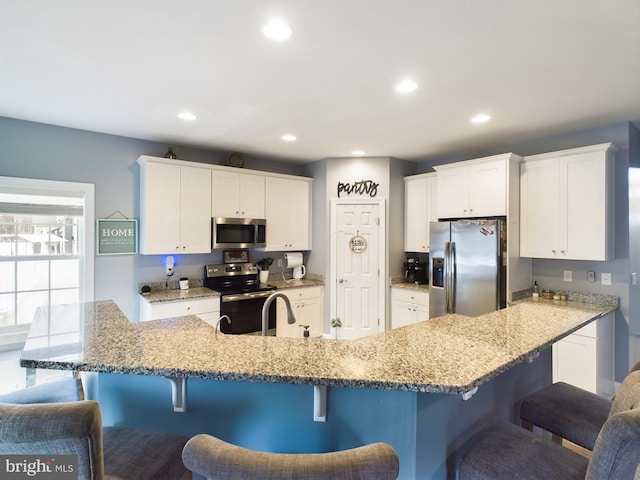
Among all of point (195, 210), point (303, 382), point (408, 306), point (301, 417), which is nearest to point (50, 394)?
point (301, 417)

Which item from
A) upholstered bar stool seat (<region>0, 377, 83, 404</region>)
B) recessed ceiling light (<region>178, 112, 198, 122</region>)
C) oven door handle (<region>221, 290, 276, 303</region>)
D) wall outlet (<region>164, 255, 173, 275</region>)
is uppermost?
recessed ceiling light (<region>178, 112, 198, 122</region>)

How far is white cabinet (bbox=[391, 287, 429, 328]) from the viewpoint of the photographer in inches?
162

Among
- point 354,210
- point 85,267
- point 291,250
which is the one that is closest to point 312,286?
point 291,250

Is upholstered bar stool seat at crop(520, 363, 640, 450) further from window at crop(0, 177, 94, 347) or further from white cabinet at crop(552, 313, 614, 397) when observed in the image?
window at crop(0, 177, 94, 347)

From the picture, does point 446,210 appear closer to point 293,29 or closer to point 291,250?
point 291,250

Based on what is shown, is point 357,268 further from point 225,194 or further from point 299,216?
point 225,194

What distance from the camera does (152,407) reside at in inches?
53.8

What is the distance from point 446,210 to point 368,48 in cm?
251

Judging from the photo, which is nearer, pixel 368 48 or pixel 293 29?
pixel 293 29

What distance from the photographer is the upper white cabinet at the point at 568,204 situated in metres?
3.03

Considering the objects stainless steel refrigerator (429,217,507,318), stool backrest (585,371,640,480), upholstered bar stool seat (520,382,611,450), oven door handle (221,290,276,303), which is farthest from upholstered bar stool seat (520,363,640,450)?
oven door handle (221,290,276,303)

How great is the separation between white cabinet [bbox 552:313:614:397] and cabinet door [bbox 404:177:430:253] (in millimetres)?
1839

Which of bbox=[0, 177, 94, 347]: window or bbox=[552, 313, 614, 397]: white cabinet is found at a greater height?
bbox=[0, 177, 94, 347]: window

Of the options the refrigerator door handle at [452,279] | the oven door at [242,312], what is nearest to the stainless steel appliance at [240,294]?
the oven door at [242,312]
